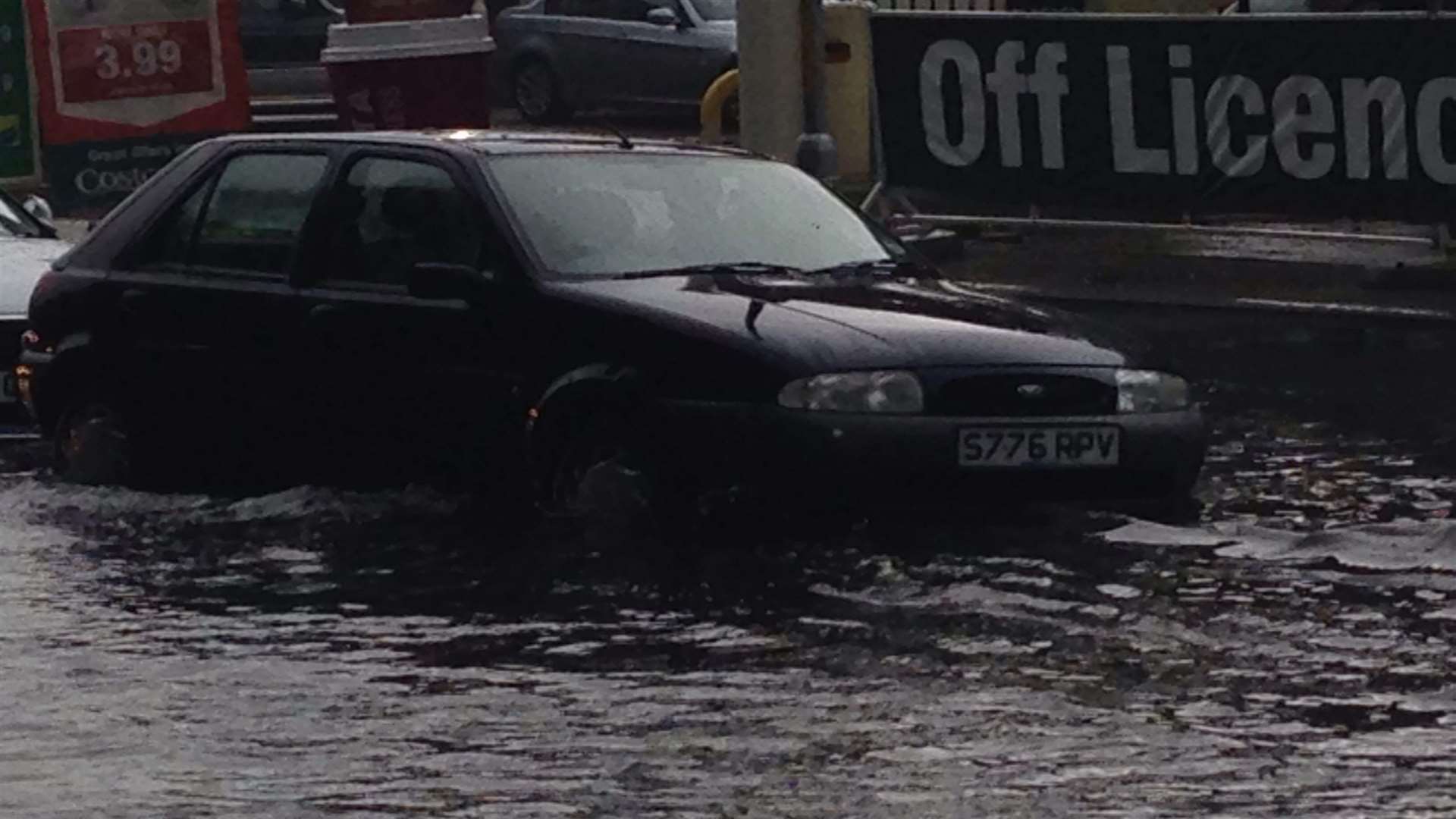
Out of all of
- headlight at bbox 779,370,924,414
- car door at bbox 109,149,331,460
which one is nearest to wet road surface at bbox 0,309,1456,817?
car door at bbox 109,149,331,460

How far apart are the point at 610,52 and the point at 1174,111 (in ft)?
47.4

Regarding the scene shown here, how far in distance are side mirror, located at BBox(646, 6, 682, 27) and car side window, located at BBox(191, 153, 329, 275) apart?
2068cm

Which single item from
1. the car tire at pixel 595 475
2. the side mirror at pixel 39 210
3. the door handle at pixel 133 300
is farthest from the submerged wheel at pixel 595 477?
the side mirror at pixel 39 210

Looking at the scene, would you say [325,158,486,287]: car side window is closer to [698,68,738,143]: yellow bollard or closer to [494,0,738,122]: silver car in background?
[698,68,738,143]: yellow bollard

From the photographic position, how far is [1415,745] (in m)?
7.68

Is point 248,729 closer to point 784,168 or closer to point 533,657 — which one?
A: point 533,657

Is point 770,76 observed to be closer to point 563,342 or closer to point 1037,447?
point 563,342

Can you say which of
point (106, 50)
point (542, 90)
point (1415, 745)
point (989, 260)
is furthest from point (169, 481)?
point (542, 90)

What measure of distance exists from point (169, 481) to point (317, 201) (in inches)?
47.9

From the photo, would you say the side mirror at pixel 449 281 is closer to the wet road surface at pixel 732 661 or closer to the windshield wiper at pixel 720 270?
the windshield wiper at pixel 720 270

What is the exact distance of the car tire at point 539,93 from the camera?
3447 cm

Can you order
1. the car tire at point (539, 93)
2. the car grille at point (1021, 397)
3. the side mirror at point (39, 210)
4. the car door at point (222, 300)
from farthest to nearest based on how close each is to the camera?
the car tire at point (539, 93) < the side mirror at point (39, 210) < the car door at point (222, 300) < the car grille at point (1021, 397)

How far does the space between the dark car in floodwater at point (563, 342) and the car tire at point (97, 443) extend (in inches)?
0.4

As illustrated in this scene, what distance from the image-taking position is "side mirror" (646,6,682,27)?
3278 centimetres
